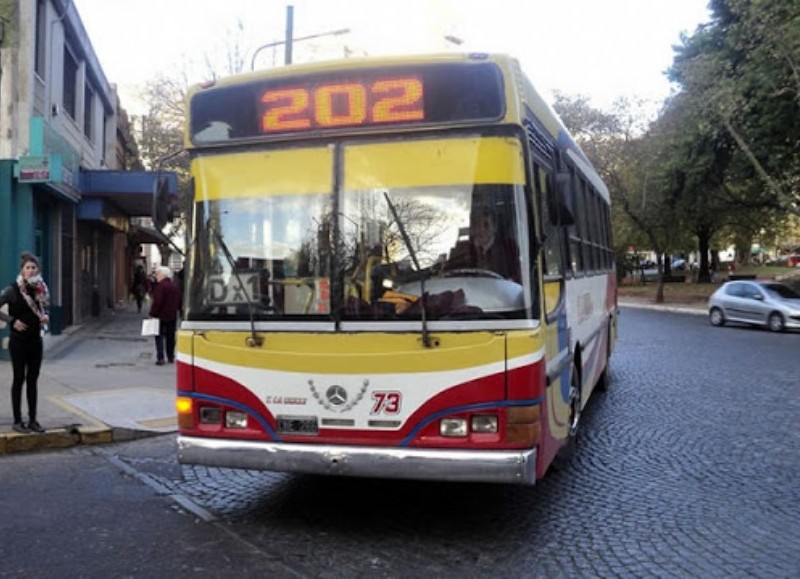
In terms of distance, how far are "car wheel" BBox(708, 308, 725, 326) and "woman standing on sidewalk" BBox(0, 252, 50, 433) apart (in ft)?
65.6

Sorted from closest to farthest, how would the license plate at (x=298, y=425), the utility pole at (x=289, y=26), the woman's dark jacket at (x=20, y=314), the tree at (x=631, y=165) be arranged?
the license plate at (x=298, y=425)
the woman's dark jacket at (x=20, y=314)
the utility pole at (x=289, y=26)
the tree at (x=631, y=165)

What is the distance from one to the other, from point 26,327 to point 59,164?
6.69 metres

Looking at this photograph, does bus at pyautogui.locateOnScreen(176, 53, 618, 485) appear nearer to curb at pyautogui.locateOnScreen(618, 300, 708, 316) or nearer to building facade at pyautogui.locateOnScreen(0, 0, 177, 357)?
building facade at pyautogui.locateOnScreen(0, 0, 177, 357)

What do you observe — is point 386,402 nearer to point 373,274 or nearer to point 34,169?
point 373,274

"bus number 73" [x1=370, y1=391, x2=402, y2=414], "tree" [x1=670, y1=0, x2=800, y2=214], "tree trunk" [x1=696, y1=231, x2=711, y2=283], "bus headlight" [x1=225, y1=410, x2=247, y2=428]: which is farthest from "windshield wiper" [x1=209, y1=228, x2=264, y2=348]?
"tree trunk" [x1=696, y1=231, x2=711, y2=283]

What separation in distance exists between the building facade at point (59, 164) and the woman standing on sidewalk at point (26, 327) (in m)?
1.90

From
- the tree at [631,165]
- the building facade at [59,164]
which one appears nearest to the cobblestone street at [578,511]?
the building facade at [59,164]

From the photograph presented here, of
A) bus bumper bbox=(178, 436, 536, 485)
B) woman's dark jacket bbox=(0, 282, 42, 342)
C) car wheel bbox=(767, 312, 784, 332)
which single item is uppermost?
woman's dark jacket bbox=(0, 282, 42, 342)

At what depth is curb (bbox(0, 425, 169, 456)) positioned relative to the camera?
736 cm

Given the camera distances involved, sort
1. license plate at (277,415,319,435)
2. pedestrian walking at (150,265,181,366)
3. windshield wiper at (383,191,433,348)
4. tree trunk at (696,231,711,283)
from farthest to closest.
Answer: tree trunk at (696,231,711,283) < pedestrian walking at (150,265,181,366) < license plate at (277,415,319,435) < windshield wiper at (383,191,433,348)

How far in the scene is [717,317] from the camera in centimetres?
2317

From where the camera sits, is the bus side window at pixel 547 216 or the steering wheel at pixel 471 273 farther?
the bus side window at pixel 547 216

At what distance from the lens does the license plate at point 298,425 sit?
4867 millimetres

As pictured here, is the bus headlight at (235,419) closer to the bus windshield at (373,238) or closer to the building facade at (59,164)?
the bus windshield at (373,238)
